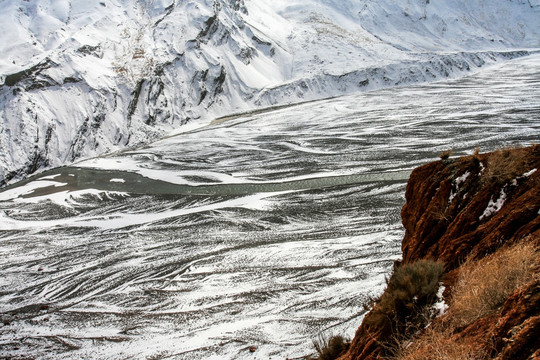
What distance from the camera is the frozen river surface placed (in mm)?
11750

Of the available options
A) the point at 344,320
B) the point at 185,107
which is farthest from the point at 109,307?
the point at 185,107

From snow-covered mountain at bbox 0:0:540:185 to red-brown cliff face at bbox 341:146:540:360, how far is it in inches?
1529

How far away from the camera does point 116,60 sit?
5119 centimetres

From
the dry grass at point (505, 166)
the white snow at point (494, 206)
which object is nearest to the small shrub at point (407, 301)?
the white snow at point (494, 206)

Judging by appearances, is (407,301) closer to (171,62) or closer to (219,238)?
(219,238)

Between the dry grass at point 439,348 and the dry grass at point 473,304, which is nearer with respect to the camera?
the dry grass at point 439,348

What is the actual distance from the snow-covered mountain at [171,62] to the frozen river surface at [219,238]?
8.74 m

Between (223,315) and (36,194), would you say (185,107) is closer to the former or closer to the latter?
(36,194)

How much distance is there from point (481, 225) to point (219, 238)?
566 inches

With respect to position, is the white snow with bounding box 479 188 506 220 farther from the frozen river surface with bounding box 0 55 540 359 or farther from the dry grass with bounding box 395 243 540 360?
the frozen river surface with bounding box 0 55 540 359

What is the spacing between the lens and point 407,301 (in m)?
4.08

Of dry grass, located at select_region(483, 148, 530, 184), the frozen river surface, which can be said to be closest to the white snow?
dry grass, located at select_region(483, 148, 530, 184)

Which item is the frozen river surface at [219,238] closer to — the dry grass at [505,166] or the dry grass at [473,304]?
the dry grass at [505,166]

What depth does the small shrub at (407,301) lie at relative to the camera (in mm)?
3939
